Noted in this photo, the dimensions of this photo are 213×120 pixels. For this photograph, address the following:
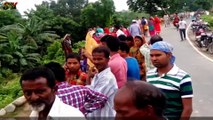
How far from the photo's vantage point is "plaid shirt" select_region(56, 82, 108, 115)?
3.06 meters

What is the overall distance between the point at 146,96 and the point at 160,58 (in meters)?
A: 1.61

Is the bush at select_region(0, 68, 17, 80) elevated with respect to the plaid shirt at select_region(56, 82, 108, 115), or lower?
lower

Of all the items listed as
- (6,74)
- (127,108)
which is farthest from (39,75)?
(6,74)

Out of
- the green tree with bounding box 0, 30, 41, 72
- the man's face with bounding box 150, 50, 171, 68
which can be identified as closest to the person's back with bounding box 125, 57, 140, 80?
the man's face with bounding box 150, 50, 171, 68

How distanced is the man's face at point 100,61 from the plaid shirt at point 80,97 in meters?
0.64

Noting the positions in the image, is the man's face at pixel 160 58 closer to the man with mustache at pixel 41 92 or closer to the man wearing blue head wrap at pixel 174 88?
the man wearing blue head wrap at pixel 174 88

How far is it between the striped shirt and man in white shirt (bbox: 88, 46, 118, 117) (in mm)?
509

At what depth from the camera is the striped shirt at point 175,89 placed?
319 centimetres

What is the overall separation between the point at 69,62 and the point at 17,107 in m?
4.23

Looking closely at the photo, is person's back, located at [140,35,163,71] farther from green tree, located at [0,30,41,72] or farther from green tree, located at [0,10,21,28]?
green tree, located at [0,10,21,28]

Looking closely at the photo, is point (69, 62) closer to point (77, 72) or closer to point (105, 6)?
point (77, 72)

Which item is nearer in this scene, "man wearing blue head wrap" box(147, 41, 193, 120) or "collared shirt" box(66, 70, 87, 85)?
"man wearing blue head wrap" box(147, 41, 193, 120)

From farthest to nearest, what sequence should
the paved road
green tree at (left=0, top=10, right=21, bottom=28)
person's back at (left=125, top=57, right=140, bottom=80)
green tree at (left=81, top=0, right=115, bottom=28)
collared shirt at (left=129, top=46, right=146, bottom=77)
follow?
green tree at (left=81, top=0, right=115, bottom=28) < green tree at (left=0, top=10, right=21, bottom=28) < the paved road < collared shirt at (left=129, top=46, right=146, bottom=77) < person's back at (left=125, top=57, right=140, bottom=80)

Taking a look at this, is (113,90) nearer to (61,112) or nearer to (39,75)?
(39,75)
